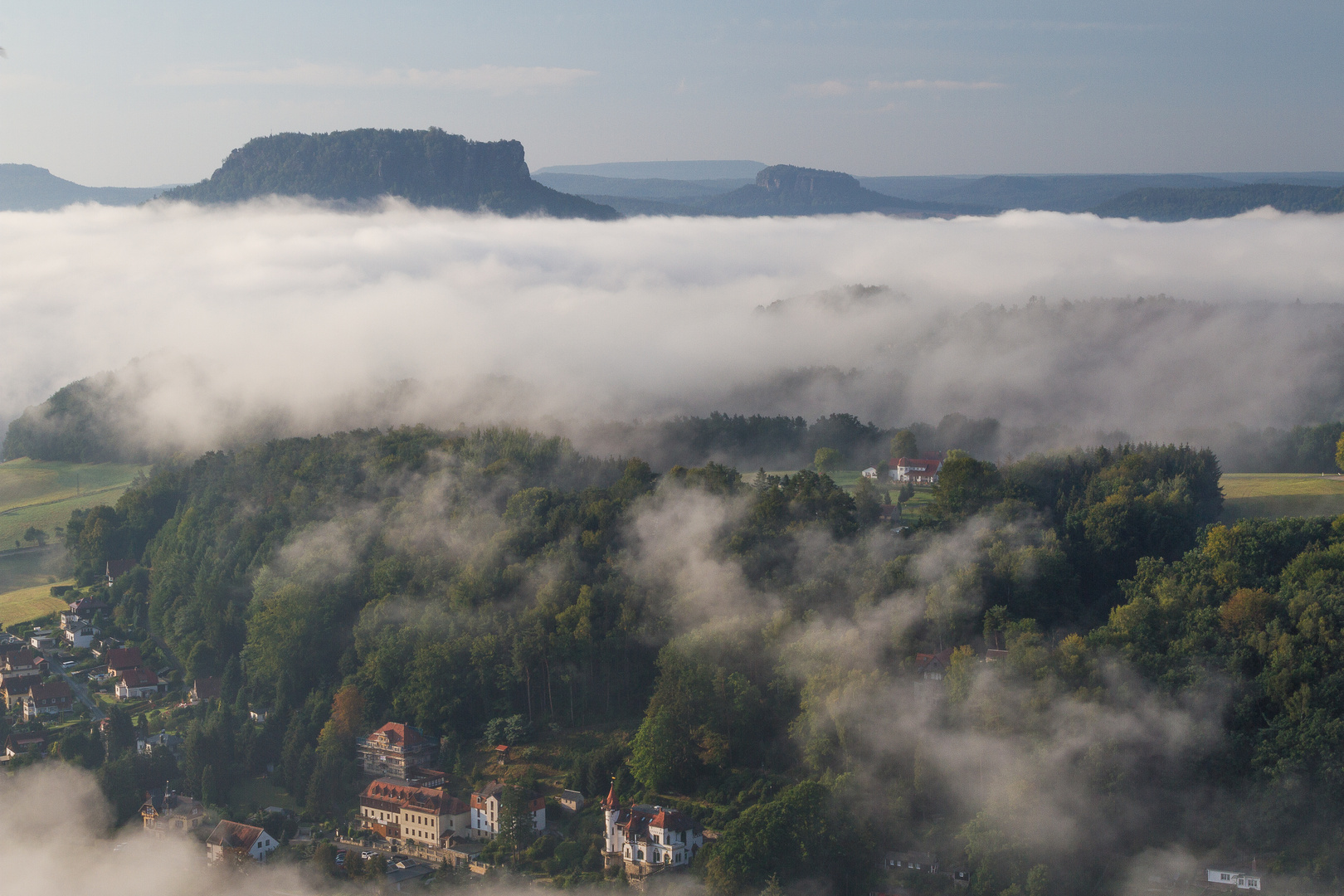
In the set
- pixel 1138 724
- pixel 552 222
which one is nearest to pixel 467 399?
pixel 1138 724

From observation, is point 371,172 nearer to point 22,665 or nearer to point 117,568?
point 117,568

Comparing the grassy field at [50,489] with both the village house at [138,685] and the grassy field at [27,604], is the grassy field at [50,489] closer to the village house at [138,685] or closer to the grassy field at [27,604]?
the grassy field at [27,604]

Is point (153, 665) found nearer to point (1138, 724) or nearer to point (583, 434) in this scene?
point (583, 434)

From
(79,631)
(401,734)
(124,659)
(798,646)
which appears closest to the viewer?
(798,646)

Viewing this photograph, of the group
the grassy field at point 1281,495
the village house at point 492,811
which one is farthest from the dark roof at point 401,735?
the grassy field at point 1281,495

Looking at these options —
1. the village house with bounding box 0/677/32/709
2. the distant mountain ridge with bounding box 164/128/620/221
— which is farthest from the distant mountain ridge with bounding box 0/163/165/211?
the village house with bounding box 0/677/32/709

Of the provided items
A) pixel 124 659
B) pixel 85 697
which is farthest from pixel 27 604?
pixel 85 697

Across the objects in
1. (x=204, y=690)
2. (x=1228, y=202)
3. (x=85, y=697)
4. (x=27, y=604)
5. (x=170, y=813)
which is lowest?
(x=170, y=813)

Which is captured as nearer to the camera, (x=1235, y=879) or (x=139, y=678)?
(x=1235, y=879)
